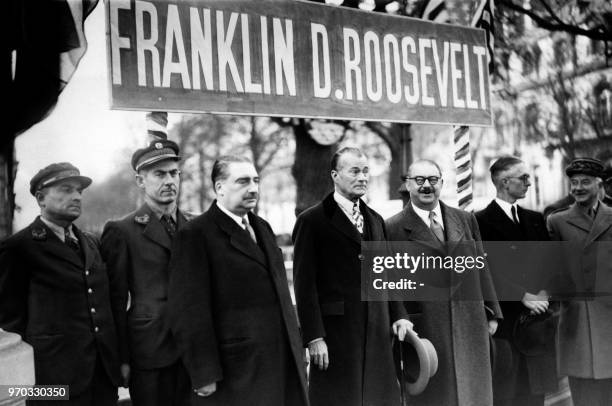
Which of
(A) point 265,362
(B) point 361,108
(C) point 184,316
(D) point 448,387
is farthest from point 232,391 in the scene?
(B) point 361,108

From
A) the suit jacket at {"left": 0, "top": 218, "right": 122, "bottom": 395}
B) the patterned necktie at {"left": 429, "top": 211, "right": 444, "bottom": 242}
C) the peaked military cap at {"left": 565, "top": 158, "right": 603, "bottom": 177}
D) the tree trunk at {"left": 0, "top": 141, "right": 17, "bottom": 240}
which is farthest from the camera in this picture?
the peaked military cap at {"left": 565, "top": 158, "right": 603, "bottom": 177}

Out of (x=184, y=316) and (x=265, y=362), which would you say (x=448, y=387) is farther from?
(x=184, y=316)

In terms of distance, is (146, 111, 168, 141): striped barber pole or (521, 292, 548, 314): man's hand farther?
(521, 292, 548, 314): man's hand

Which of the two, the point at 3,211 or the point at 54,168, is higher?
the point at 54,168

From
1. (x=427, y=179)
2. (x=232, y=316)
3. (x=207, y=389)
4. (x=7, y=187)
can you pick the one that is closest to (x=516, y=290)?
(x=427, y=179)

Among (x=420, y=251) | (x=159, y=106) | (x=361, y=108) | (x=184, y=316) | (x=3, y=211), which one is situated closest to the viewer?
(x=184, y=316)

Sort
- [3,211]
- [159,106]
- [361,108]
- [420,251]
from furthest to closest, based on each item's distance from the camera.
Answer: [361,108] < [420,251] < [159,106] < [3,211]

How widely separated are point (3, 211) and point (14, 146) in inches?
13.7

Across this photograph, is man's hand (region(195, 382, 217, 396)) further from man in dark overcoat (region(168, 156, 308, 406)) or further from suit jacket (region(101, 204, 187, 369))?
suit jacket (region(101, 204, 187, 369))

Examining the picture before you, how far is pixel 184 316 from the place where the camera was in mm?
3041

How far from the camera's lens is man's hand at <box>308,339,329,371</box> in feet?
11.6

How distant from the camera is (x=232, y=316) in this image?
3.17 m

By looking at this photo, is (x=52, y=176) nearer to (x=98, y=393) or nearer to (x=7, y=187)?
(x=7, y=187)

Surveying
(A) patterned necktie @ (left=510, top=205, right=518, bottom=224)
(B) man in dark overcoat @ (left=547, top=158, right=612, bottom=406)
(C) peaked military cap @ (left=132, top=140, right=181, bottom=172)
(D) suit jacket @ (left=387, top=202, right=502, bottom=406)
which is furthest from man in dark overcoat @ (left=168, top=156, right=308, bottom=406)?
(B) man in dark overcoat @ (left=547, top=158, right=612, bottom=406)
